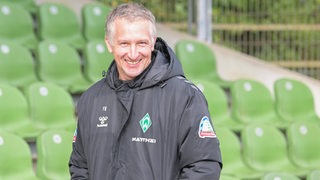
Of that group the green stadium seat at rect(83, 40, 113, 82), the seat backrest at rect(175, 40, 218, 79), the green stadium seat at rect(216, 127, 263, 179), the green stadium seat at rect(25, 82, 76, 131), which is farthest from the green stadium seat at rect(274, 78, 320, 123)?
the green stadium seat at rect(25, 82, 76, 131)

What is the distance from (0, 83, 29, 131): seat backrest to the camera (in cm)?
546

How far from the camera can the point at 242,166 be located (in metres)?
5.72

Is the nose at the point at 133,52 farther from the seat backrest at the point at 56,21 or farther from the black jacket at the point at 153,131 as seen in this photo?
the seat backrest at the point at 56,21

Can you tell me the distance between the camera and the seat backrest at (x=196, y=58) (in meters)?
6.87

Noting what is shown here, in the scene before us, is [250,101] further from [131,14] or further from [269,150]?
[131,14]

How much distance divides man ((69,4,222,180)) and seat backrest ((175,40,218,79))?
4.04 metres

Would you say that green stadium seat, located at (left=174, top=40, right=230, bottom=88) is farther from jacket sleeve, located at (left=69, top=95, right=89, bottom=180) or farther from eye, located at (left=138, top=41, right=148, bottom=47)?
eye, located at (left=138, top=41, right=148, bottom=47)

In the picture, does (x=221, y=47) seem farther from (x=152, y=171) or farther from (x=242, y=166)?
(x=152, y=171)

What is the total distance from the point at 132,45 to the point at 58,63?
145 inches

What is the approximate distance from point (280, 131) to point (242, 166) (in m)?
0.65

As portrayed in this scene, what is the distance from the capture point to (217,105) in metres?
6.30

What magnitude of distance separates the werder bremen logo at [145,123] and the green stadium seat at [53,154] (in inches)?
87.9

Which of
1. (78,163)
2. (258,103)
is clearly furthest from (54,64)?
(78,163)

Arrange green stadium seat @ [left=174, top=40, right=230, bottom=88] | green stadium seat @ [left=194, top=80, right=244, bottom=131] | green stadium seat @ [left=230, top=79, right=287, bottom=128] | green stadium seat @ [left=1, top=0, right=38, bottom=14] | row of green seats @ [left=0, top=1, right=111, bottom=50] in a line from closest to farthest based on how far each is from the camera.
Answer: green stadium seat @ [left=194, top=80, right=244, bottom=131] → green stadium seat @ [left=230, top=79, right=287, bottom=128] → row of green seats @ [left=0, top=1, right=111, bottom=50] → green stadium seat @ [left=174, top=40, right=230, bottom=88] → green stadium seat @ [left=1, top=0, right=38, bottom=14]
